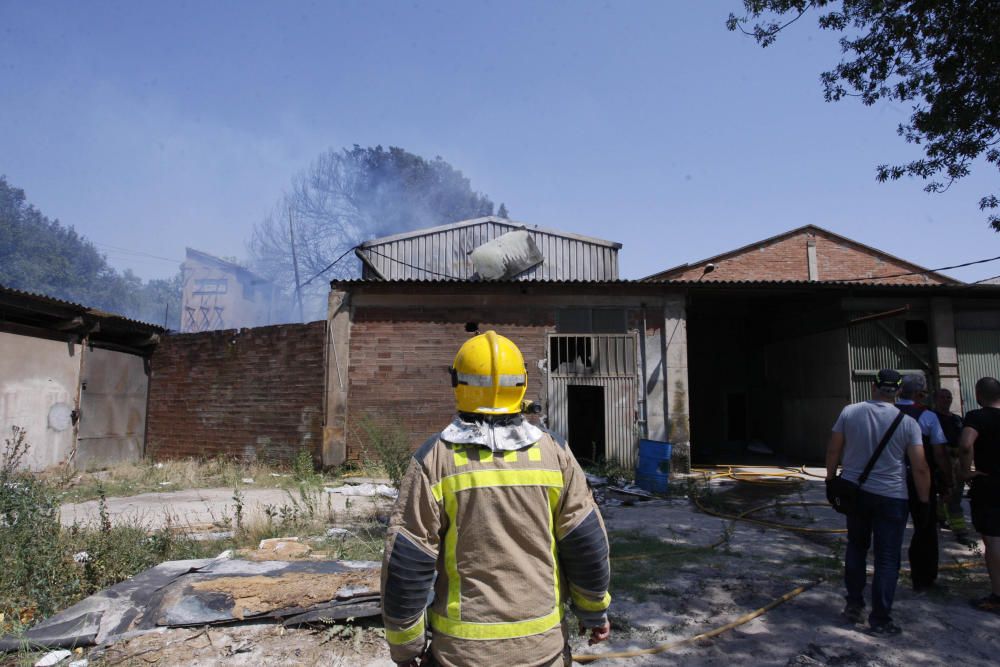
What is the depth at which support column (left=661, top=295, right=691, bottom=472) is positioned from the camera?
1109cm

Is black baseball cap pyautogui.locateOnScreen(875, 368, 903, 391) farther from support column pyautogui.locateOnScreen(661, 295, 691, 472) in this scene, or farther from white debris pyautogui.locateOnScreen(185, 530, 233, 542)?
support column pyautogui.locateOnScreen(661, 295, 691, 472)

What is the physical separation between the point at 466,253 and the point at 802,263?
1254 cm

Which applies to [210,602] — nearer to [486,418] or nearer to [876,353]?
[486,418]

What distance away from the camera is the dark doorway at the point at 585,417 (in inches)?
490

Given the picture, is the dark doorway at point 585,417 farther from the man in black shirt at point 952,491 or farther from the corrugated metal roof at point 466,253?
the man in black shirt at point 952,491

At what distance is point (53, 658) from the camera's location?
3.25 metres

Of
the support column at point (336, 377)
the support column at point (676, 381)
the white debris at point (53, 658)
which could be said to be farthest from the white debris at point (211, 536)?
the support column at point (676, 381)

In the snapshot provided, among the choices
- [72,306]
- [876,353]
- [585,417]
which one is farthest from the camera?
[585,417]

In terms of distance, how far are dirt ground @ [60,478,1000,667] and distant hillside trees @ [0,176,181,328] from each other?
161 ft

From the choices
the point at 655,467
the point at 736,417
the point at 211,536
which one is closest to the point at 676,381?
the point at 655,467

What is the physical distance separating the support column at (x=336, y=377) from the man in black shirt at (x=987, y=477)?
31.9 feet

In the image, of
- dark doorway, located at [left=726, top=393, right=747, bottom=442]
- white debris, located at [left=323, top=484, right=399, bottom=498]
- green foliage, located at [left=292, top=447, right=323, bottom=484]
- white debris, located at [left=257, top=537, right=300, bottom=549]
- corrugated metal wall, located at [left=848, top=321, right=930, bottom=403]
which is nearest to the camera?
white debris, located at [left=257, top=537, right=300, bottom=549]

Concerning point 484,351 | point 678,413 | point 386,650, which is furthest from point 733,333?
point 484,351

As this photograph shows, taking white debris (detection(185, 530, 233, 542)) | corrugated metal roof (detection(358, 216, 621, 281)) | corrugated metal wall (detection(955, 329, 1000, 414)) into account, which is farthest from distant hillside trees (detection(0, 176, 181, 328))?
corrugated metal wall (detection(955, 329, 1000, 414))
